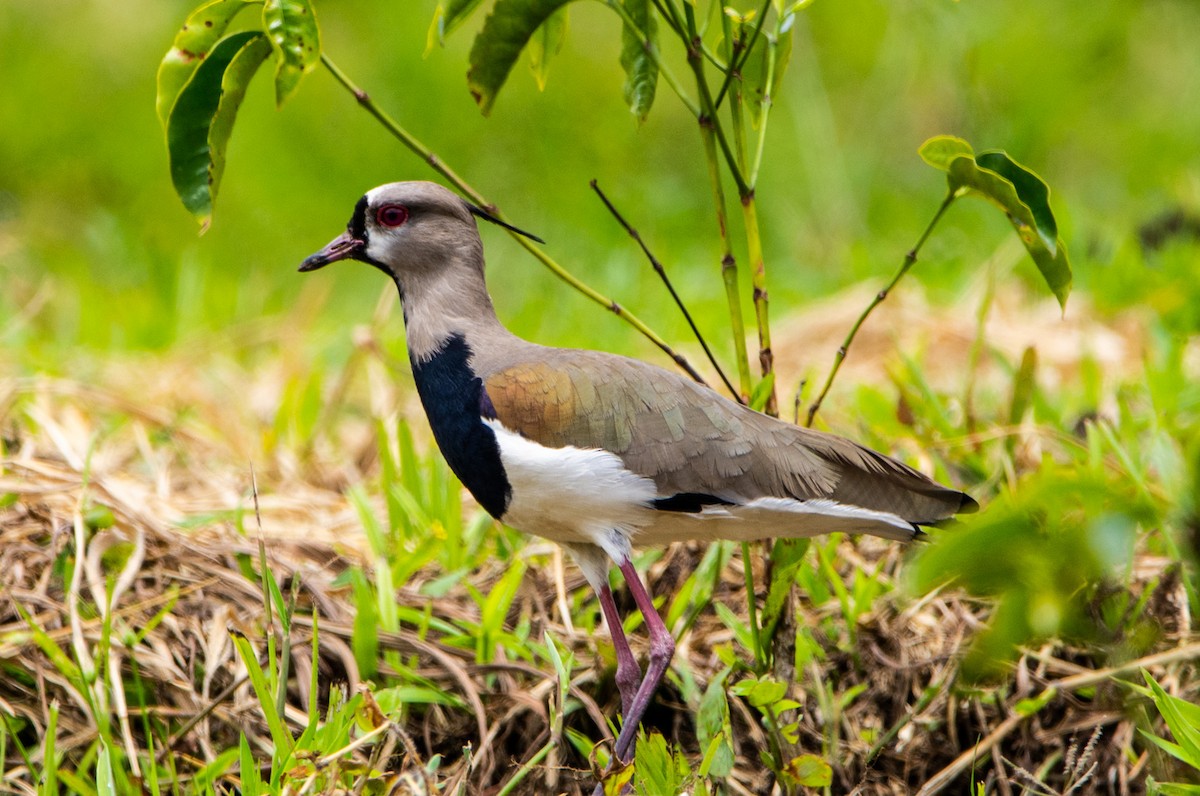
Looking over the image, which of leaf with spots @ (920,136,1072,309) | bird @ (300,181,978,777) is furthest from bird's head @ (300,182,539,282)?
leaf with spots @ (920,136,1072,309)

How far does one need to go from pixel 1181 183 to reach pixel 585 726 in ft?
15.2

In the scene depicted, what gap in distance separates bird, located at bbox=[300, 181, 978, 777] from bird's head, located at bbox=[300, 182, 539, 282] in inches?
6.1

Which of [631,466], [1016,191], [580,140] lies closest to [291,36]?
[631,466]

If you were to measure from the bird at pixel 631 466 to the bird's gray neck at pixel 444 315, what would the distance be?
0.01 m

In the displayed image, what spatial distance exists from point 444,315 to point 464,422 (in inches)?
13.3

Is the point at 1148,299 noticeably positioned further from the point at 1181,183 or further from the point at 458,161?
the point at 458,161

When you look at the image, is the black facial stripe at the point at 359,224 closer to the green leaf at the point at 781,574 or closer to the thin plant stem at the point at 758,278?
the thin plant stem at the point at 758,278

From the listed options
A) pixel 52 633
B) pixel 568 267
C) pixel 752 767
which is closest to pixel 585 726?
pixel 752 767

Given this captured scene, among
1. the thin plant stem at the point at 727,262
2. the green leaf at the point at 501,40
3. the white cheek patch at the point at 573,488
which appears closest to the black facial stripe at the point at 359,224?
the green leaf at the point at 501,40

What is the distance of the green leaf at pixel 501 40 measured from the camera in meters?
2.48

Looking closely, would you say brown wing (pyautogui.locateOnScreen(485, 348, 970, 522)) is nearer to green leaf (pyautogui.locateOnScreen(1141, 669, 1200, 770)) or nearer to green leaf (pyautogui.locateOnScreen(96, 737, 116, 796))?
green leaf (pyautogui.locateOnScreen(1141, 669, 1200, 770))

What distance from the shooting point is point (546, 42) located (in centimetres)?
268

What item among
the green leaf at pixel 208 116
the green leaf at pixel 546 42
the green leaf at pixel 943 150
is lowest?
the green leaf at pixel 943 150

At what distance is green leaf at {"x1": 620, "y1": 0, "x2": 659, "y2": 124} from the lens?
8.20ft
